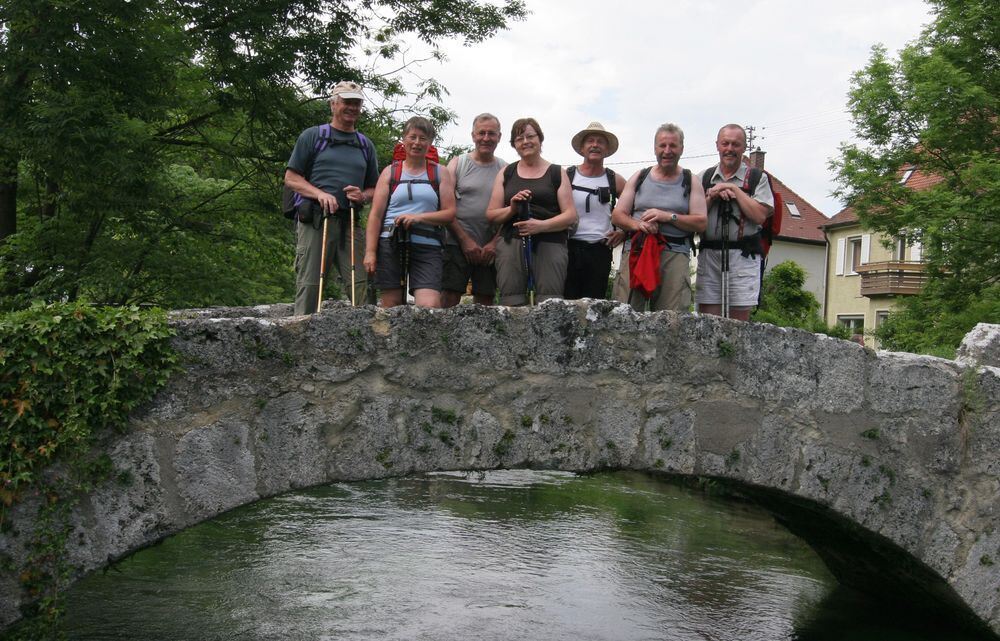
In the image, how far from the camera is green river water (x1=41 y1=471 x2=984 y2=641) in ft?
18.8

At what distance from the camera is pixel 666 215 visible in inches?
199

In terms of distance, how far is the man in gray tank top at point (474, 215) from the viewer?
534cm

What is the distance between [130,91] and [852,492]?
17.4 feet

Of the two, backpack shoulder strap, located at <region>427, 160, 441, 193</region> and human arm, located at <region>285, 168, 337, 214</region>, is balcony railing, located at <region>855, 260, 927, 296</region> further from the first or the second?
human arm, located at <region>285, 168, 337, 214</region>

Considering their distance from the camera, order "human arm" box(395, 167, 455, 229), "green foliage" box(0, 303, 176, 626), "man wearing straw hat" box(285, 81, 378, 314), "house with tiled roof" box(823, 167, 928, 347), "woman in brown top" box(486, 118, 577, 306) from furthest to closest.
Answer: "house with tiled roof" box(823, 167, 928, 347) → "man wearing straw hat" box(285, 81, 378, 314) → "woman in brown top" box(486, 118, 577, 306) → "human arm" box(395, 167, 455, 229) → "green foliage" box(0, 303, 176, 626)

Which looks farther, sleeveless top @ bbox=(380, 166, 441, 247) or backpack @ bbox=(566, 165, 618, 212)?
backpack @ bbox=(566, 165, 618, 212)

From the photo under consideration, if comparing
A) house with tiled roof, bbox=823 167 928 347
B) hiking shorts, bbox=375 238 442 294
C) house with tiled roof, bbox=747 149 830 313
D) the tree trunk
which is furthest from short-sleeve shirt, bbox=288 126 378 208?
house with tiled roof, bbox=747 149 830 313

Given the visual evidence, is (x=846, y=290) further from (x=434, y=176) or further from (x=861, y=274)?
(x=434, y=176)

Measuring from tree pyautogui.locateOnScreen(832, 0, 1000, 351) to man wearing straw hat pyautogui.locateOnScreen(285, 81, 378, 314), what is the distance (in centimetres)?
901

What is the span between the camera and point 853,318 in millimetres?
28016

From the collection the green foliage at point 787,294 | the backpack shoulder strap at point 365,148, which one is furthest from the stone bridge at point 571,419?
the green foliage at point 787,294

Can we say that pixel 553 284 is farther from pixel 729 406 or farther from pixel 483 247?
pixel 729 406

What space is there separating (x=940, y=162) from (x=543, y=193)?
11.3m

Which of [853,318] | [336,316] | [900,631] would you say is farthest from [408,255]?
[853,318]
